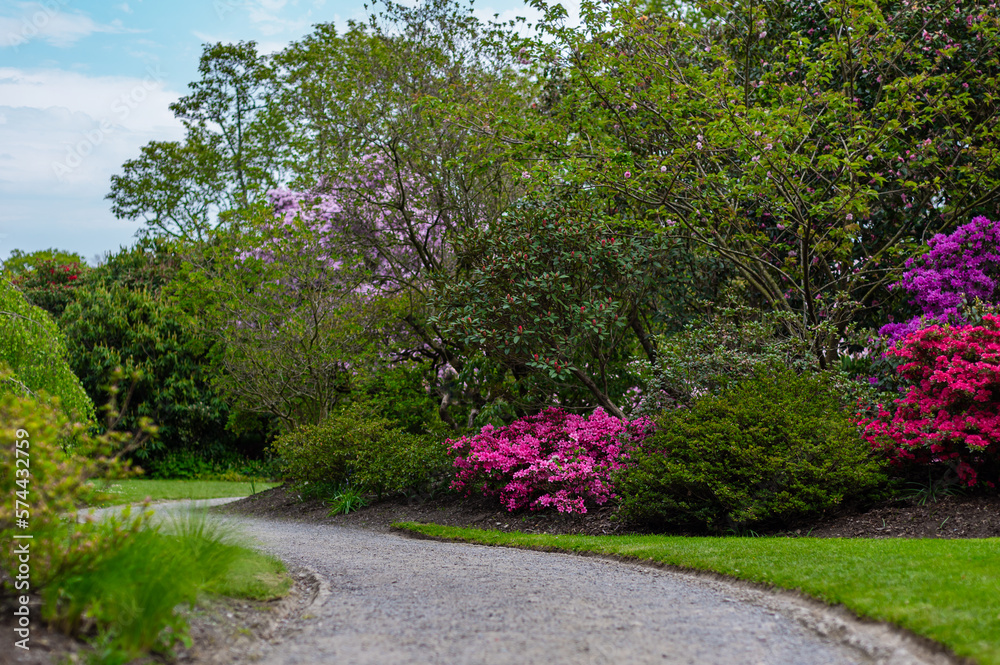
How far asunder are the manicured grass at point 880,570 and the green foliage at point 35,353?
5099mm

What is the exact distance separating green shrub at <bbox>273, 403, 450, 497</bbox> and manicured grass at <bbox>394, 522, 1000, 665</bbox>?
11.1 ft

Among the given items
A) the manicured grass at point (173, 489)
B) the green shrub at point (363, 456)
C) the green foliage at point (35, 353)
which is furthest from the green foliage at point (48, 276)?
the green foliage at point (35, 353)

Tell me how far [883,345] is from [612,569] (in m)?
6.07

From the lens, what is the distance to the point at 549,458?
33.3 feet

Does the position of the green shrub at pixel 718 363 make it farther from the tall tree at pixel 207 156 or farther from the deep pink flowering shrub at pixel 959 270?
the tall tree at pixel 207 156

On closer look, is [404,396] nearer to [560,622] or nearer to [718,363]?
[718,363]

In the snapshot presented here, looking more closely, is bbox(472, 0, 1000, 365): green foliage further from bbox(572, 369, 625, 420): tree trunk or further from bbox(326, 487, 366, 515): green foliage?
bbox(326, 487, 366, 515): green foliage

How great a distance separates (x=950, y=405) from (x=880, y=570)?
3726 millimetres

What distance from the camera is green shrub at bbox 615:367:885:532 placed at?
8.28 m

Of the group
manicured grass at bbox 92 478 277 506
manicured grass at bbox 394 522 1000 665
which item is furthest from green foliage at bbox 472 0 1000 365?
manicured grass at bbox 92 478 277 506

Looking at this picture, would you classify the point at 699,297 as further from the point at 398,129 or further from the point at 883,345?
the point at 398,129

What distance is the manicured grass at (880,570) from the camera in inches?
168

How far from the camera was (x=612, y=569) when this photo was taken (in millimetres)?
6918

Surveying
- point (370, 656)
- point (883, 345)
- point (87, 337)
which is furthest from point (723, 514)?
point (87, 337)
